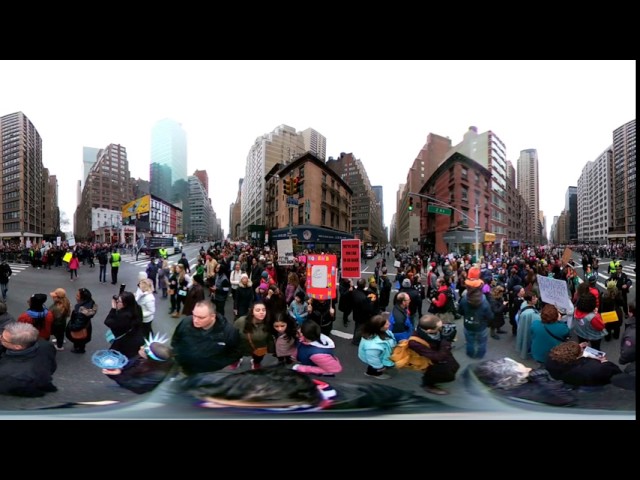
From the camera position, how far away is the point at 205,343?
192cm

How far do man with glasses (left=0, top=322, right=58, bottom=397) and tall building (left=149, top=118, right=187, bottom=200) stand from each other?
142 centimetres

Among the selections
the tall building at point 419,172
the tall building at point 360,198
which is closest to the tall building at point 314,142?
the tall building at point 360,198

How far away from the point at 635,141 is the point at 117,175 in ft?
14.6

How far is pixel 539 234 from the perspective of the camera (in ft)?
9.50

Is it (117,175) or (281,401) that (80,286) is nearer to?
(117,175)

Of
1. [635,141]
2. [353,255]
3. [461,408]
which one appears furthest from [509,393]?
[635,141]

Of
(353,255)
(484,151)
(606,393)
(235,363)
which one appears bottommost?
(606,393)

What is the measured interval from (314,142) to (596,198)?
2.93 m

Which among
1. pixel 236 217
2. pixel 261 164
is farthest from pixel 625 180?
pixel 236 217

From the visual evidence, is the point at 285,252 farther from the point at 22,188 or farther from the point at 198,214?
the point at 22,188

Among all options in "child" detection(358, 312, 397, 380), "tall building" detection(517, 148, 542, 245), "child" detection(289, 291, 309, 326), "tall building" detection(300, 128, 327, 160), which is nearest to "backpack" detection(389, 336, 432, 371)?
"child" detection(358, 312, 397, 380)

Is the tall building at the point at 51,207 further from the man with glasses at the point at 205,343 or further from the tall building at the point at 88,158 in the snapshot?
the man with glasses at the point at 205,343

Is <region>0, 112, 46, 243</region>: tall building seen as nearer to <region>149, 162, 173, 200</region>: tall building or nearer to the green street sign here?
<region>149, 162, 173, 200</region>: tall building
